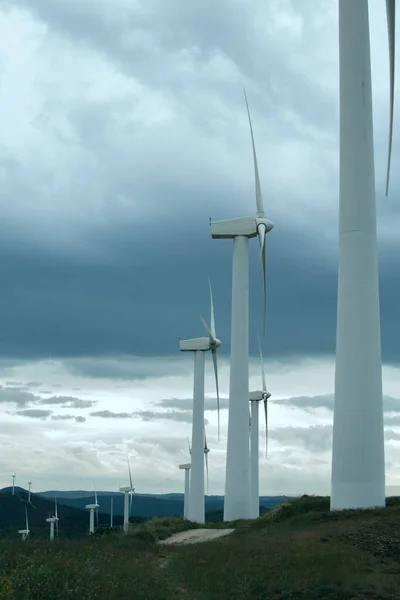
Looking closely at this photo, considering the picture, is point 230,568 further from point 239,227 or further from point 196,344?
point 196,344

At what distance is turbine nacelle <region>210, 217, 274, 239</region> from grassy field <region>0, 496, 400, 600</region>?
105 feet

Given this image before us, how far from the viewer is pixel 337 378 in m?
43.4

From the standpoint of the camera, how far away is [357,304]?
4297cm

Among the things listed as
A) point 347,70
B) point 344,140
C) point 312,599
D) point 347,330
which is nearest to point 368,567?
point 312,599

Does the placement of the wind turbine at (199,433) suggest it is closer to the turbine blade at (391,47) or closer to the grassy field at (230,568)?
the grassy field at (230,568)

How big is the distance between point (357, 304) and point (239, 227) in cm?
2683

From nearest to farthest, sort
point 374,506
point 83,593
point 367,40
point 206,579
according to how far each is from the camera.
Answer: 1. point 83,593
2. point 206,579
3. point 374,506
4. point 367,40

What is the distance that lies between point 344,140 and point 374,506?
18.6 meters

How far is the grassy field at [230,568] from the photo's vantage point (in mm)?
24641

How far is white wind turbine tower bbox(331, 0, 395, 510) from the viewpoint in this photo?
140 feet

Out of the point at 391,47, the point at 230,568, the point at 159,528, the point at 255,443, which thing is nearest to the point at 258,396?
the point at 255,443

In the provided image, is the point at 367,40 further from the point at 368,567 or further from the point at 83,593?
the point at 83,593

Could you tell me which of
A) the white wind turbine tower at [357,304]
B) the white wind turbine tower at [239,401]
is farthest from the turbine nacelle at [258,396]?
the white wind turbine tower at [357,304]

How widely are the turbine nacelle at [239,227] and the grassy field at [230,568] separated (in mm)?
32050
